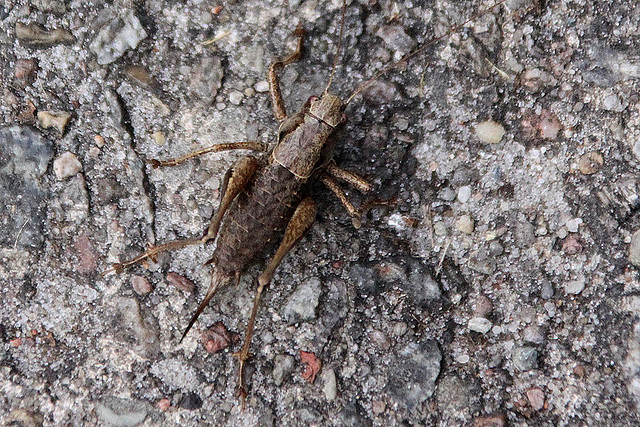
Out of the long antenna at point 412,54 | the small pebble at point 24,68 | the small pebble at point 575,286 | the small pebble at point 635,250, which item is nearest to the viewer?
the small pebble at point 635,250

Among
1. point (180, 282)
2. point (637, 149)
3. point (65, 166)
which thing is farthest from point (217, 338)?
point (637, 149)

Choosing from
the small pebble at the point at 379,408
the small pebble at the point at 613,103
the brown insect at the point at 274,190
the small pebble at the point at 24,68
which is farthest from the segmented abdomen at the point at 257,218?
the small pebble at the point at 613,103

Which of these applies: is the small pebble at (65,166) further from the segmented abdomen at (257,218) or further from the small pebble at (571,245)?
the small pebble at (571,245)

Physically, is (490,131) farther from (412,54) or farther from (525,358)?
(525,358)

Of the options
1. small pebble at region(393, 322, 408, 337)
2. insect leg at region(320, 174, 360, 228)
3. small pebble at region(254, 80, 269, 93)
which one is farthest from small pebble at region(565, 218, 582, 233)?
small pebble at region(254, 80, 269, 93)

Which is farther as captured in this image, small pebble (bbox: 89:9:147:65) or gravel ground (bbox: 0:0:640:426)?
small pebble (bbox: 89:9:147:65)

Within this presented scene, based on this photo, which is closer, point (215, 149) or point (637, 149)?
point (637, 149)

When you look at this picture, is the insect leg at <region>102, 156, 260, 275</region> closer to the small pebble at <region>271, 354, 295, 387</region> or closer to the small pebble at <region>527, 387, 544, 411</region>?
the small pebble at <region>271, 354, 295, 387</region>
